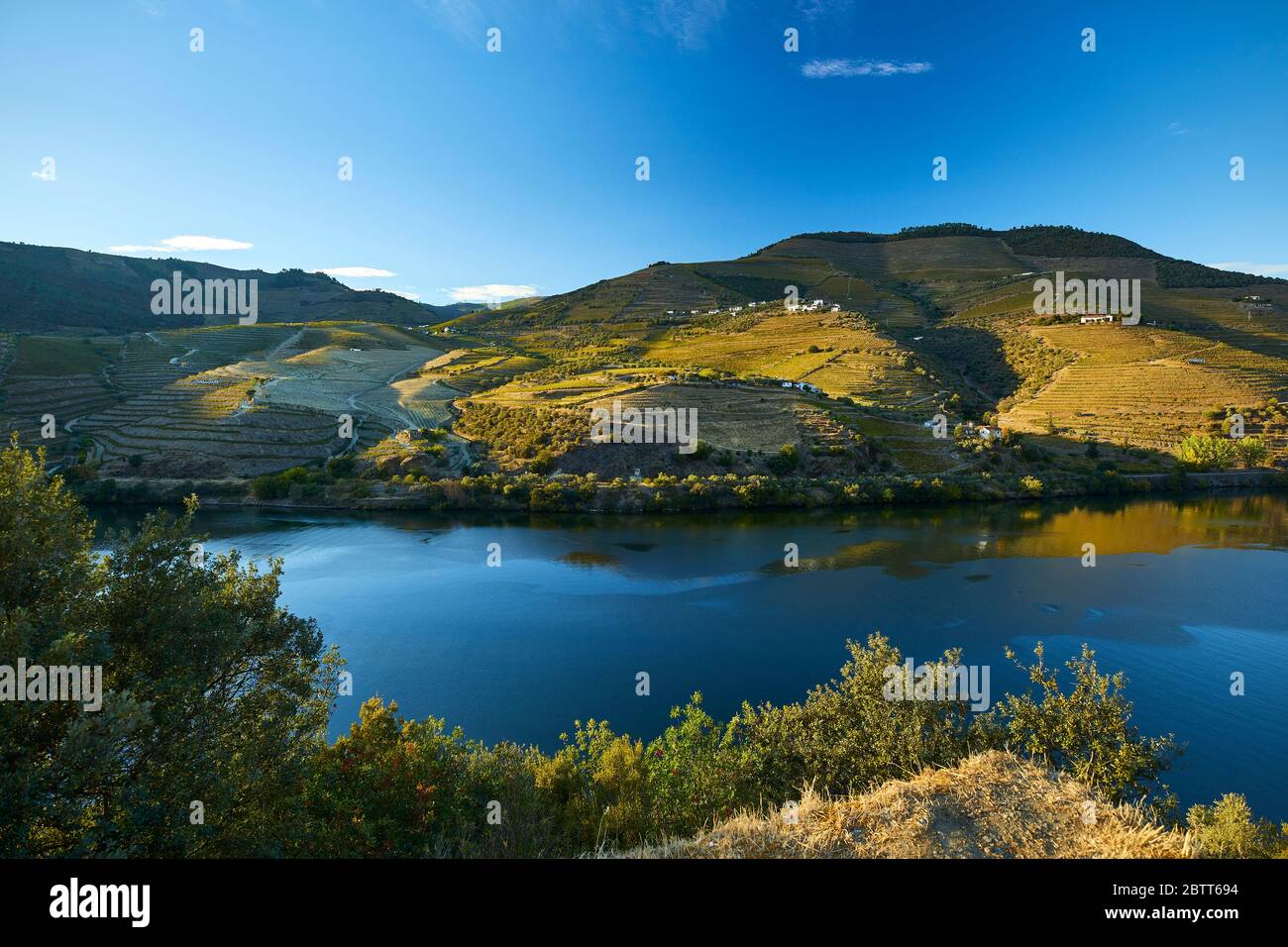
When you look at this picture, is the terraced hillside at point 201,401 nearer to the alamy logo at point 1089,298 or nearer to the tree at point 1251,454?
the tree at point 1251,454

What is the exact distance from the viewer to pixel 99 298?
474 ft

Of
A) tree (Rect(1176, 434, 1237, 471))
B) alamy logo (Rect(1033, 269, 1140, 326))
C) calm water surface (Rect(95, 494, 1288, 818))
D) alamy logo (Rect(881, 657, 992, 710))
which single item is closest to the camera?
alamy logo (Rect(881, 657, 992, 710))

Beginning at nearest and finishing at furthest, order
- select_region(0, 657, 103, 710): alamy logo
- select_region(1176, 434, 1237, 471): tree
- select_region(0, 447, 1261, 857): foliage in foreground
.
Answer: select_region(0, 657, 103, 710): alamy logo, select_region(0, 447, 1261, 857): foliage in foreground, select_region(1176, 434, 1237, 471): tree

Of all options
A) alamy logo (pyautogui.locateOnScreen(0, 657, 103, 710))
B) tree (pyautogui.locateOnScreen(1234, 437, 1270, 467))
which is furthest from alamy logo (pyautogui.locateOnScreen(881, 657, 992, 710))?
tree (pyautogui.locateOnScreen(1234, 437, 1270, 467))

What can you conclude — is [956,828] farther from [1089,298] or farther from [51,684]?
[1089,298]

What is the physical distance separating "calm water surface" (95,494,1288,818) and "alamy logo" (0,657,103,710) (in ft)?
50.5

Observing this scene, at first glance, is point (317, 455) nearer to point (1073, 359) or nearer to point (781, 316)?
point (781, 316)

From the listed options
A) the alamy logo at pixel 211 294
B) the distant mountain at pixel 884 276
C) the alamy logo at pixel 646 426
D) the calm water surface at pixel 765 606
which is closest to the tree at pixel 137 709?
the calm water surface at pixel 765 606

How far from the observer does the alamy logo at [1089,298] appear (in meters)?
111

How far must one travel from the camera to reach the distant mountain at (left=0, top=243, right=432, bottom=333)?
126 meters

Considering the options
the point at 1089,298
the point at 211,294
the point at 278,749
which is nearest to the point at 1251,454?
the point at 1089,298

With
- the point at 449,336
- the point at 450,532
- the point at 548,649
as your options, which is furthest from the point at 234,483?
the point at 449,336

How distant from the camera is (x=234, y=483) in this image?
5862 centimetres
